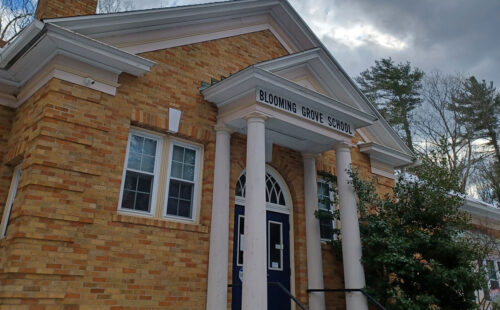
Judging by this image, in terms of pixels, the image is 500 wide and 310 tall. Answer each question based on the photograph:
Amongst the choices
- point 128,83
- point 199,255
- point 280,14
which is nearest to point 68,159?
Answer: point 128,83

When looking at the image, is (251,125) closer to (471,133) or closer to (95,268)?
(95,268)

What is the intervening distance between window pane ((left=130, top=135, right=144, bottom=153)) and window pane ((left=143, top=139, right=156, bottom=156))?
0.09 meters

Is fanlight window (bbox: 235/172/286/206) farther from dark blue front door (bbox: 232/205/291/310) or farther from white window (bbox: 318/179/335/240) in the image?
white window (bbox: 318/179/335/240)

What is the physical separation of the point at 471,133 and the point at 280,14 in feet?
54.5

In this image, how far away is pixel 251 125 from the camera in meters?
6.76

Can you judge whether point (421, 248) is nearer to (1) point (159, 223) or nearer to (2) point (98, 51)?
(1) point (159, 223)

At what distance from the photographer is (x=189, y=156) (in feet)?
23.6

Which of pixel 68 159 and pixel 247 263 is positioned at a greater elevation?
pixel 68 159

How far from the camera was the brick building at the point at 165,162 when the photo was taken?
5.45m

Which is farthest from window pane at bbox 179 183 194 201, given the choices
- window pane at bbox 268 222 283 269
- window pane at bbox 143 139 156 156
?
window pane at bbox 268 222 283 269

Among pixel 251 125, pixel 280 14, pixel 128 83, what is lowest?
pixel 251 125

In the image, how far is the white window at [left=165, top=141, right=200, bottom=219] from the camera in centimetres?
673

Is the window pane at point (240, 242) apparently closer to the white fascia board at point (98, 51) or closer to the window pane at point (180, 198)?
the window pane at point (180, 198)

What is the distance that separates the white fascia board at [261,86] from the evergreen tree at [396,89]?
1647 centimetres
